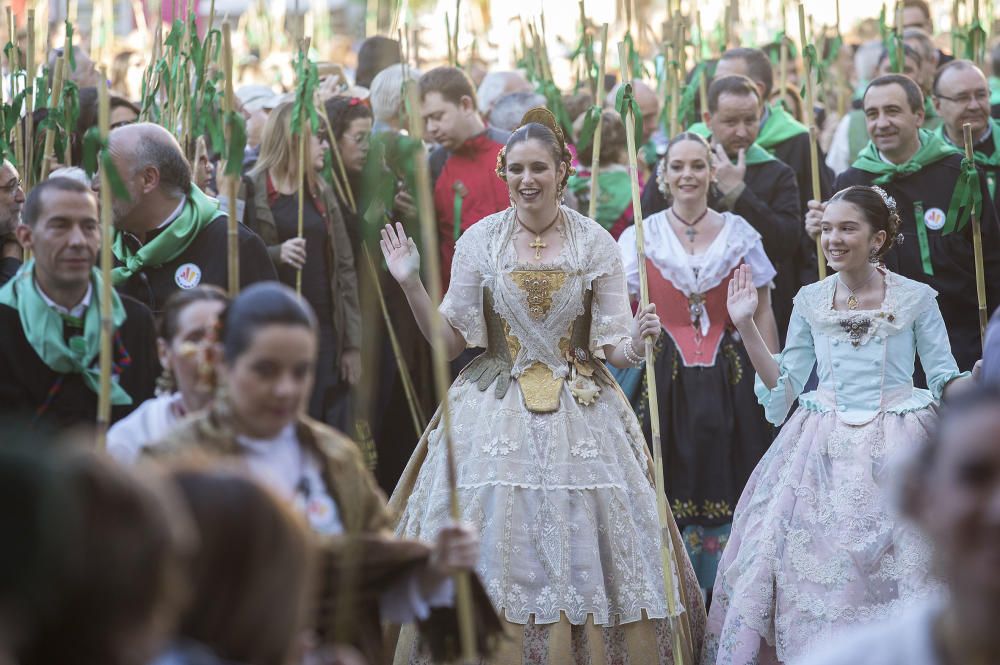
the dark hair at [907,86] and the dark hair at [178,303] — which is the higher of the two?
the dark hair at [907,86]

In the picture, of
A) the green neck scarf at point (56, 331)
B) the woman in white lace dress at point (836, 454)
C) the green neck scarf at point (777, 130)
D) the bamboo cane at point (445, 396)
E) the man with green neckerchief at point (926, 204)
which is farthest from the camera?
the green neck scarf at point (777, 130)

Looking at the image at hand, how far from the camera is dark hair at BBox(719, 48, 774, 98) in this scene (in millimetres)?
7648

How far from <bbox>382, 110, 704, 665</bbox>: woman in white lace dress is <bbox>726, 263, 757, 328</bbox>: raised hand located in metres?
0.36

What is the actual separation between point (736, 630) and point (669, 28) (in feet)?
16.3

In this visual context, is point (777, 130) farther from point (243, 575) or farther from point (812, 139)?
point (243, 575)

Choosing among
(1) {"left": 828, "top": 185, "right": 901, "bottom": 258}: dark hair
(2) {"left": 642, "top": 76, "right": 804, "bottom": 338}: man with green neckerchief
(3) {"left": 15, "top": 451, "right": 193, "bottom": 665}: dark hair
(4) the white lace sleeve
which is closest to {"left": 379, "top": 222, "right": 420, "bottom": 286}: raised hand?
(4) the white lace sleeve

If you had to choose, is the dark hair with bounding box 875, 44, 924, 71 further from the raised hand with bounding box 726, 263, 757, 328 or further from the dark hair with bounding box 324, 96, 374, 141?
the raised hand with bounding box 726, 263, 757, 328

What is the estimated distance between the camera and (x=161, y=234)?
4.76 m

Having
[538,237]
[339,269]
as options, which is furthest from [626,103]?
[339,269]

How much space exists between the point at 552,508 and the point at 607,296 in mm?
769

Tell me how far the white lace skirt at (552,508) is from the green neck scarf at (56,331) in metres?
1.40

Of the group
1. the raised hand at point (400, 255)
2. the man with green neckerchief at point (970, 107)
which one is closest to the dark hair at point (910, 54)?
the man with green neckerchief at point (970, 107)

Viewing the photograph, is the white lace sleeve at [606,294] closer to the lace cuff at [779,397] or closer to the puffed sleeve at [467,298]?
the puffed sleeve at [467,298]

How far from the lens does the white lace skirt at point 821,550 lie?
4809mm
